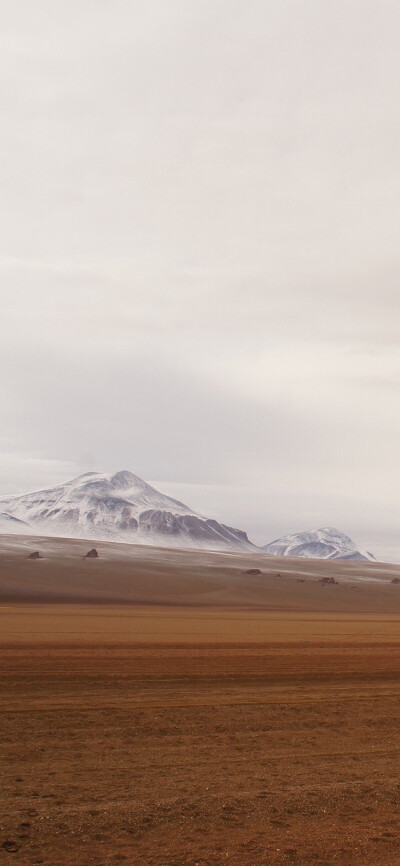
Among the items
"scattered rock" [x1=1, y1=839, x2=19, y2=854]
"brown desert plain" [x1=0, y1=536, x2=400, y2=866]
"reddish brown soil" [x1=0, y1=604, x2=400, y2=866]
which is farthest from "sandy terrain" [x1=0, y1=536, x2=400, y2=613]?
"scattered rock" [x1=1, y1=839, x2=19, y2=854]

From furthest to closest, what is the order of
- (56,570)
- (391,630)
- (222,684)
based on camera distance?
(56,570) → (391,630) → (222,684)

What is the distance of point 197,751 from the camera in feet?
36.8

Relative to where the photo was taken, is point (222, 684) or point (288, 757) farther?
point (222, 684)

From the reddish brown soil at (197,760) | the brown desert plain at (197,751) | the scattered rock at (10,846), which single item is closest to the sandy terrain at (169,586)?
the brown desert plain at (197,751)

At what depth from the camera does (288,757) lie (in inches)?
436

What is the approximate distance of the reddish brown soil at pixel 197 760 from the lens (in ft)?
25.3

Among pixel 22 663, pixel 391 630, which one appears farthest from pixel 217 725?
pixel 391 630

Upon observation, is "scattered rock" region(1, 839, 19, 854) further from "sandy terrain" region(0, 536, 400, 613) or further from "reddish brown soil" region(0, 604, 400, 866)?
"sandy terrain" region(0, 536, 400, 613)

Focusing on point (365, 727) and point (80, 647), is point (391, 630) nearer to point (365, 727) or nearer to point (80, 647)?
point (80, 647)

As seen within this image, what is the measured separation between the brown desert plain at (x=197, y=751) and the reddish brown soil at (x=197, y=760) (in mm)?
31

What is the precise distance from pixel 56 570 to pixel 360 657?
6110cm

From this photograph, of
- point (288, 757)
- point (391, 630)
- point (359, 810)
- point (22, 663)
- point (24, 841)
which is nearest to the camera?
point (24, 841)

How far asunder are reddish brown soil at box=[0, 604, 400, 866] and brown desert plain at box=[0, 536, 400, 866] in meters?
0.03

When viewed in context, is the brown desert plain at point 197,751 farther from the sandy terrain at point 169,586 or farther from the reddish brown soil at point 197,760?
the sandy terrain at point 169,586
